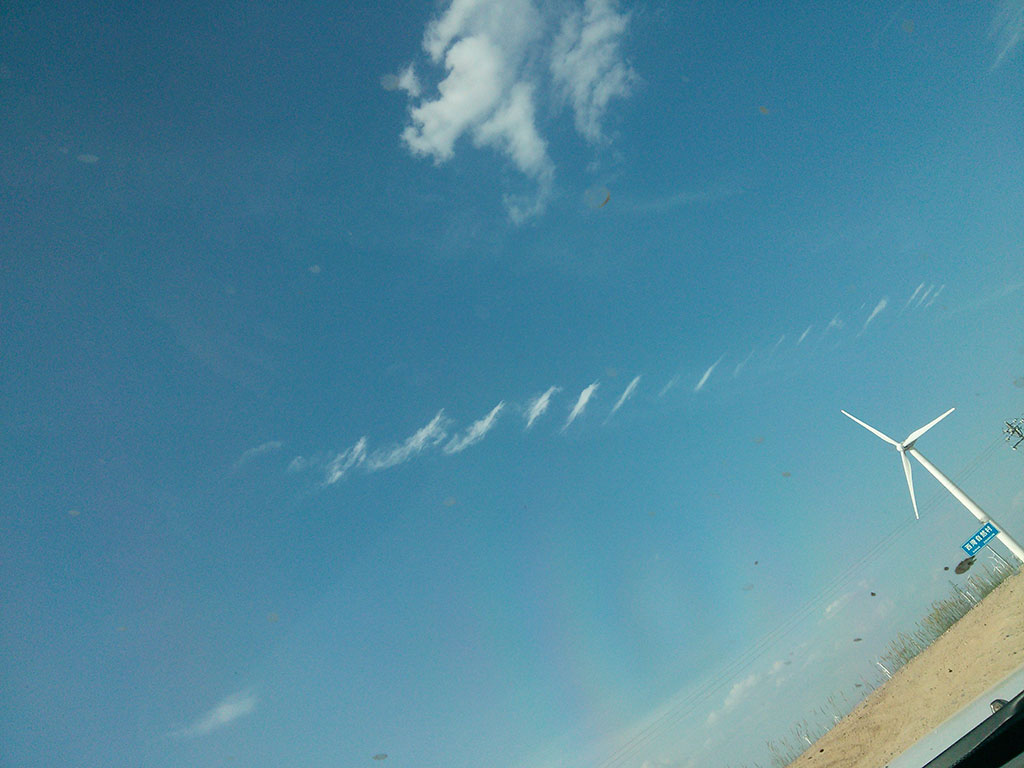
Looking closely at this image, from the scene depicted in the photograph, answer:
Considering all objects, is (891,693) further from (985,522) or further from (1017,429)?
(1017,429)

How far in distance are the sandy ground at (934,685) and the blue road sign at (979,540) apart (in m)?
4.65

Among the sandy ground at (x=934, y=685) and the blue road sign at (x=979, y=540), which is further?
the blue road sign at (x=979, y=540)

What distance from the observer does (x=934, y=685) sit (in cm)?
3753

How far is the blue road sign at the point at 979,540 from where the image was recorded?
112 feet

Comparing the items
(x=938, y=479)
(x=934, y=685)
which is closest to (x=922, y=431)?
(x=938, y=479)

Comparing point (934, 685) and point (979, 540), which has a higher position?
point (979, 540)

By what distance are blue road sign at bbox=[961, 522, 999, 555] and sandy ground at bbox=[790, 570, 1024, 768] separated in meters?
4.65

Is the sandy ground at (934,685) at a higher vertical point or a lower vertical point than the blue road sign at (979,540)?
lower

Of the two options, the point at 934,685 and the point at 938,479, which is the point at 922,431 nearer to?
the point at 938,479

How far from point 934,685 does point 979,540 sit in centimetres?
1158

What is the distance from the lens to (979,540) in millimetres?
34406

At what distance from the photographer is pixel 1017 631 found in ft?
103

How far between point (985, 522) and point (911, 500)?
6.39 metres

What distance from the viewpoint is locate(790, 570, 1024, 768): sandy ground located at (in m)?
28.5
